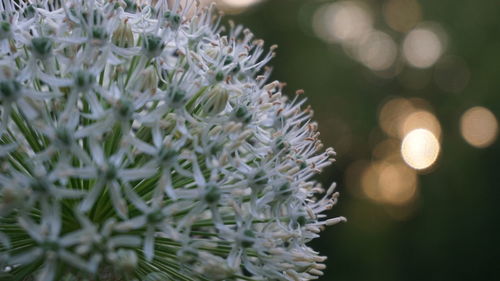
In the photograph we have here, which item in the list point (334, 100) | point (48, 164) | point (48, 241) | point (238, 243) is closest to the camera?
point (48, 241)

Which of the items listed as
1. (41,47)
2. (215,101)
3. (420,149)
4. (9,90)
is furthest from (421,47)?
(9,90)

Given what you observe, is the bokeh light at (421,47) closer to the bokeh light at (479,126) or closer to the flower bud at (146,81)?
the bokeh light at (479,126)

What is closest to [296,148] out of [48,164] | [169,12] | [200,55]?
[200,55]

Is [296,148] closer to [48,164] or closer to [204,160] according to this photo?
[204,160]

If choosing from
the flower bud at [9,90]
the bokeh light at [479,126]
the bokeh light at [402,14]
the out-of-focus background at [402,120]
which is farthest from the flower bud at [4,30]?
the bokeh light at [402,14]

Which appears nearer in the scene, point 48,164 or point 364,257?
point 48,164
